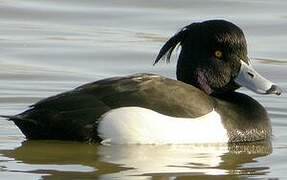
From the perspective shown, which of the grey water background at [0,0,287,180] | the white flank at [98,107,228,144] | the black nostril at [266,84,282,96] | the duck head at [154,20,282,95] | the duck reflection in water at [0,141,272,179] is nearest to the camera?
the duck reflection in water at [0,141,272,179]

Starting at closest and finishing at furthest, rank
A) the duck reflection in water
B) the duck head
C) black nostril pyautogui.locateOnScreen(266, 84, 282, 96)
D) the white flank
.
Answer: the duck reflection in water < the white flank < black nostril pyautogui.locateOnScreen(266, 84, 282, 96) < the duck head

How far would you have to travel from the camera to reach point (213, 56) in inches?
422

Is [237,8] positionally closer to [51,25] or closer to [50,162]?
[51,25]

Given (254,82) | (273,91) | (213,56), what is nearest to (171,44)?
(213,56)

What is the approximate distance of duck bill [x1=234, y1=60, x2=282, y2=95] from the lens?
34.6 ft

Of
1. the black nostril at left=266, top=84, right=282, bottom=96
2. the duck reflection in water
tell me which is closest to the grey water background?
the duck reflection in water

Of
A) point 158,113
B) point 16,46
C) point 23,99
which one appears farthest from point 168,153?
point 16,46

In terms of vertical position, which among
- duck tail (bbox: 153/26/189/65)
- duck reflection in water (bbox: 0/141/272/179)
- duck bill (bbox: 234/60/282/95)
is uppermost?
duck tail (bbox: 153/26/189/65)

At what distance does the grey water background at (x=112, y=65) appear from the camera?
943 cm

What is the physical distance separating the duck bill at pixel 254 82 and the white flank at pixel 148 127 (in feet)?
2.11

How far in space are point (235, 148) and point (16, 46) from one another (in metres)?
4.49

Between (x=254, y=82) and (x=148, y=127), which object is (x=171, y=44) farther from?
(x=148, y=127)

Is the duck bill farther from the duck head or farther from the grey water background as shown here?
the grey water background

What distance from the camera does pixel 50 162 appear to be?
9562 mm
